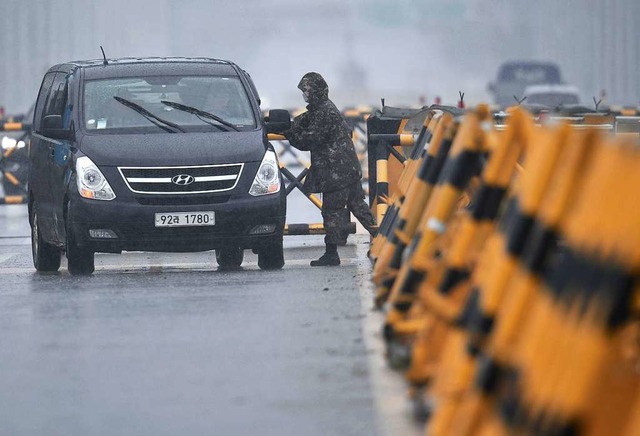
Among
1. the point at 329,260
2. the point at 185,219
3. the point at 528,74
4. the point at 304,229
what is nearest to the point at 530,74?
the point at 528,74

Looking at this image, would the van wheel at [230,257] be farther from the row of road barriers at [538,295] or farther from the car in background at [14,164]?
the car in background at [14,164]

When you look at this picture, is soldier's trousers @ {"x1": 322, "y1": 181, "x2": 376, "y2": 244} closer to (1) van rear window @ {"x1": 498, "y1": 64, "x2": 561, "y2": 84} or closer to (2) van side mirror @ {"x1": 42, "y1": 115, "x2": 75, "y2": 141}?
(2) van side mirror @ {"x1": 42, "y1": 115, "x2": 75, "y2": 141}

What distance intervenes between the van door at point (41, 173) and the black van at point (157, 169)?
3cm

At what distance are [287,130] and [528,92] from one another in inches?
1722

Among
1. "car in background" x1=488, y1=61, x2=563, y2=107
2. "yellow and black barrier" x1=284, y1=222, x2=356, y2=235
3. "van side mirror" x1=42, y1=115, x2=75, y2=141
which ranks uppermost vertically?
"van side mirror" x1=42, y1=115, x2=75, y2=141

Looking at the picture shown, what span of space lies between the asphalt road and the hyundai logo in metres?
0.71

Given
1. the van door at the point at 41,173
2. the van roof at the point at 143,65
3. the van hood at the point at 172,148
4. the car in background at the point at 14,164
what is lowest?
the car in background at the point at 14,164

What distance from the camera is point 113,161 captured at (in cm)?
1400

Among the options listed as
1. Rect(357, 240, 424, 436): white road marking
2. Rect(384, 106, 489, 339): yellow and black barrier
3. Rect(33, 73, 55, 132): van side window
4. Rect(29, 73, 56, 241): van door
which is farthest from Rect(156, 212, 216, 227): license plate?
Rect(384, 106, 489, 339): yellow and black barrier

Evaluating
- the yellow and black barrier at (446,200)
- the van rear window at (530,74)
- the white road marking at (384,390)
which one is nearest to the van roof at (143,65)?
the white road marking at (384,390)

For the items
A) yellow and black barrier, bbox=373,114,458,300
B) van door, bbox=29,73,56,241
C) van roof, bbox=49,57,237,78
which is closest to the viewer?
yellow and black barrier, bbox=373,114,458,300

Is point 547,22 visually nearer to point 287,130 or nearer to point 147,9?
point 147,9

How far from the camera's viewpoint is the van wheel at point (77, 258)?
14078mm

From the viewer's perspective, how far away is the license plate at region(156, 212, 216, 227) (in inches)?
548
